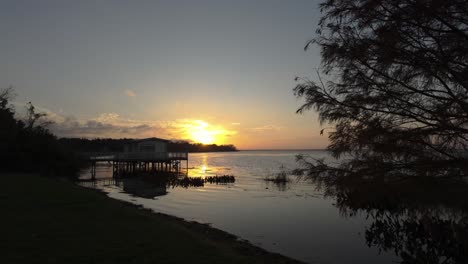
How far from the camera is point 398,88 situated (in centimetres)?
557

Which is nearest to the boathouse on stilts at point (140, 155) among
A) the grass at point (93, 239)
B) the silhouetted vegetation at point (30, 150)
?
the silhouetted vegetation at point (30, 150)

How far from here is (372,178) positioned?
17.9 ft

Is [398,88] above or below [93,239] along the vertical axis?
above

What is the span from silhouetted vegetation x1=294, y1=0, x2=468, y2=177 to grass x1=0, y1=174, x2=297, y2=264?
516cm

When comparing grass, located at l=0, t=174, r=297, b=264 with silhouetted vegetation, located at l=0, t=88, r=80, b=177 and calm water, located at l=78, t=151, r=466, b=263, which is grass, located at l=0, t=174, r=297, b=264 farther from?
silhouetted vegetation, located at l=0, t=88, r=80, b=177

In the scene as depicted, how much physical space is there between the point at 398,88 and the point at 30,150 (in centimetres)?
4728

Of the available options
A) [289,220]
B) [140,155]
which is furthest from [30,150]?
[289,220]

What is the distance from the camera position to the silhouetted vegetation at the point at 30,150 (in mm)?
42531

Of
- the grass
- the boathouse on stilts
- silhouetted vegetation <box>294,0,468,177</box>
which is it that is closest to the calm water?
silhouetted vegetation <box>294,0,468,177</box>

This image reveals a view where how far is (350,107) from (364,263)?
10248 mm

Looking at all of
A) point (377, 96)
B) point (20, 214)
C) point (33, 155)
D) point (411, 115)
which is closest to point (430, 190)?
point (411, 115)

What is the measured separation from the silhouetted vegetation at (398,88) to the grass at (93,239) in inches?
203

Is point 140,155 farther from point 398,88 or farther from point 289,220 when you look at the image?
point 398,88

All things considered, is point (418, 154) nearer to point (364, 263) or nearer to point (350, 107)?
point (350, 107)
